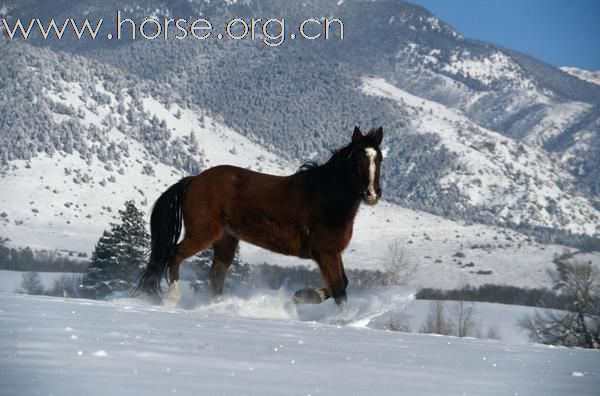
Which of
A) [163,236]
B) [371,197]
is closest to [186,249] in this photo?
[163,236]

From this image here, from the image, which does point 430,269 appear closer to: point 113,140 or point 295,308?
point 113,140

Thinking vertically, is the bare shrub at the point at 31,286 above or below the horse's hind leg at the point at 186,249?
below

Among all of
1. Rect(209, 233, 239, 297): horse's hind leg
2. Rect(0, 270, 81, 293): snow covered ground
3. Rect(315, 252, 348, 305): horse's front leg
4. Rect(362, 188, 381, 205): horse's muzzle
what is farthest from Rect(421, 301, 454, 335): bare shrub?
Rect(362, 188, 381, 205): horse's muzzle

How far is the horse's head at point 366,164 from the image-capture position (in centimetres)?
812

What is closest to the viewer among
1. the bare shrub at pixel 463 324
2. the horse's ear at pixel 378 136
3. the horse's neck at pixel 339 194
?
the horse's ear at pixel 378 136

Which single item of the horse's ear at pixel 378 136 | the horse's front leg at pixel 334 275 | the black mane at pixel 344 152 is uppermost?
the horse's ear at pixel 378 136

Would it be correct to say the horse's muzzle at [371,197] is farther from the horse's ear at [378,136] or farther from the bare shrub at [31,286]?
the bare shrub at [31,286]

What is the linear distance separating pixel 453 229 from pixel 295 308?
168m

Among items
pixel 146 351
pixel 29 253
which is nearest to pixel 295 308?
pixel 146 351

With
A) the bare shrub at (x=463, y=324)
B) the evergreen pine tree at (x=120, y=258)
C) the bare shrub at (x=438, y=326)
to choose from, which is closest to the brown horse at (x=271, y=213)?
the evergreen pine tree at (x=120, y=258)

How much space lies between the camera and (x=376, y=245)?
14025 centimetres

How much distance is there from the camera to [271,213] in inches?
357

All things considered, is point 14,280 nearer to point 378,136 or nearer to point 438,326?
point 438,326

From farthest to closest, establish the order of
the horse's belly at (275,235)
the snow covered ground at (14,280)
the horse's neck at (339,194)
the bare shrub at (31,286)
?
the snow covered ground at (14,280) → the bare shrub at (31,286) → the horse's belly at (275,235) → the horse's neck at (339,194)
